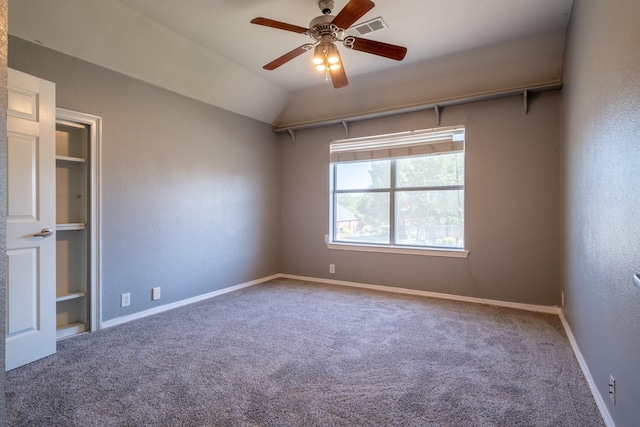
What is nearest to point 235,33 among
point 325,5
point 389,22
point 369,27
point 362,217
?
point 325,5

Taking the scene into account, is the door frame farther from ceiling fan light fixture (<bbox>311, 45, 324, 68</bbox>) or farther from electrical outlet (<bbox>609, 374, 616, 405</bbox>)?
electrical outlet (<bbox>609, 374, 616, 405</bbox>)

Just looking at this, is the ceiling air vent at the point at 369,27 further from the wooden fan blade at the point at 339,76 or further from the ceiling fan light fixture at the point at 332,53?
the ceiling fan light fixture at the point at 332,53

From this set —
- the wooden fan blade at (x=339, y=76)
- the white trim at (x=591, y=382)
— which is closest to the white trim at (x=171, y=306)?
the wooden fan blade at (x=339, y=76)

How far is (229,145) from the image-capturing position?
168 inches

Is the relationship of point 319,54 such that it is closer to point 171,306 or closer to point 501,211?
point 501,211

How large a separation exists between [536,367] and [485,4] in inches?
112

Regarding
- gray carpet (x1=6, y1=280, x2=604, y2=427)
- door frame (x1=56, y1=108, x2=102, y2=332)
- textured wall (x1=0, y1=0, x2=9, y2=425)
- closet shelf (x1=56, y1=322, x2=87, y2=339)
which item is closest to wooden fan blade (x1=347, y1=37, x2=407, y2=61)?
textured wall (x1=0, y1=0, x2=9, y2=425)

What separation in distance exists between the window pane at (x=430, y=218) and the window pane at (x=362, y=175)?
1.09 ft

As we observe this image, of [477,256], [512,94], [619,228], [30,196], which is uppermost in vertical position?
[512,94]

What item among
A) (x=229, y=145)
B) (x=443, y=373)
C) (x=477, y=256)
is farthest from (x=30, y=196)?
(x=477, y=256)

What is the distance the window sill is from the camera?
3861 millimetres

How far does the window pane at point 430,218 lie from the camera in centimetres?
393

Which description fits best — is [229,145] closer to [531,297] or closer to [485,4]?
[485,4]

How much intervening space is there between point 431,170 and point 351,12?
2457mm
